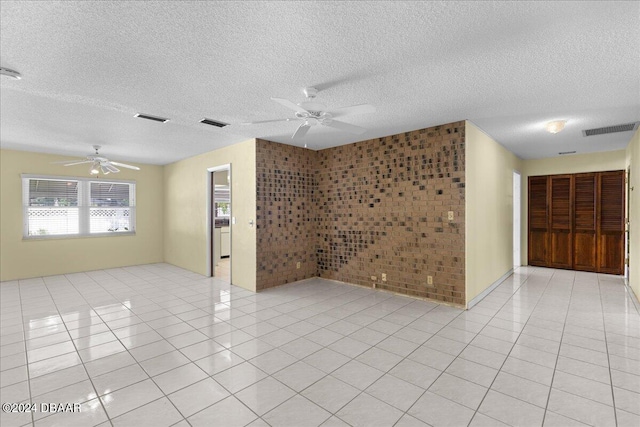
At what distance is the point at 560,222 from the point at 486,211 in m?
3.27

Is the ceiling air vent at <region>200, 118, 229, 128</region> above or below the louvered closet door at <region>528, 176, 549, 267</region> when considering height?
above

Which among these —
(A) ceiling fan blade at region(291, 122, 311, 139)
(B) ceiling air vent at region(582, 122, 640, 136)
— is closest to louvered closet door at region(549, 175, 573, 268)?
(B) ceiling air vent at region(582, 122, 640, 136)

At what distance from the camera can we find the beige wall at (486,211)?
3.98 metres

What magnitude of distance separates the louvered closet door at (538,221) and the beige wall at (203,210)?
244 inches

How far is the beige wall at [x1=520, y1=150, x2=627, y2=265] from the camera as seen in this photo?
5875mm

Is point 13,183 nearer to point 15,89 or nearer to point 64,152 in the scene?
point 64,152

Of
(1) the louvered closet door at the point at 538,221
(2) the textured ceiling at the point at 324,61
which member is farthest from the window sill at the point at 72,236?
(1) the louvered closet door at the point at 538,221

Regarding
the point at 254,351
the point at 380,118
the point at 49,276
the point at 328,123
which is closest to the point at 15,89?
the point at 328,123

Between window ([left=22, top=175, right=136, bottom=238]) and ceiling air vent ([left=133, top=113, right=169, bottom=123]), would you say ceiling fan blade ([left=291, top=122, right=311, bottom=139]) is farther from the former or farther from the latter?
window ([left=22, top=175, right=136, bottom=238])

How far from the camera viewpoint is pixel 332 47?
83.2 inches

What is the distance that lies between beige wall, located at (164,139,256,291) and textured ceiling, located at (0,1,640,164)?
131 cm

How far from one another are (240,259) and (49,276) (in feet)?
13.8

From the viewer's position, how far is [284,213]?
17.2 feet

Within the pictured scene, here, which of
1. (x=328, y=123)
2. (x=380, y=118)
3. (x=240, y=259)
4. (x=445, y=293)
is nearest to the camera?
(x=328, y=123)
